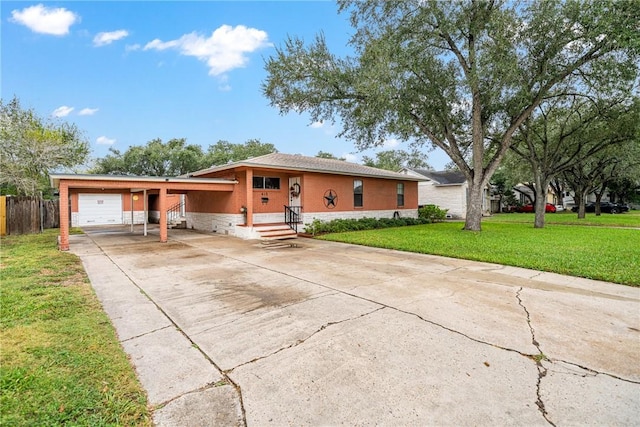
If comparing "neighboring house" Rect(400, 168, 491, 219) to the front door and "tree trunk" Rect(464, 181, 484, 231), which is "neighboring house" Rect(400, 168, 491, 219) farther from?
the front door

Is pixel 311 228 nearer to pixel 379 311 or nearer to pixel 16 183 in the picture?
pixel 379 311

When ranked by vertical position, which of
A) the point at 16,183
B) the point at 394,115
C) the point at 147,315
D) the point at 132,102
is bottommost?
the point at 147,315

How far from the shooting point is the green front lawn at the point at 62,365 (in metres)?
2.09

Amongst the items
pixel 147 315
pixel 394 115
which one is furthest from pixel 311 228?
pixel 147 315

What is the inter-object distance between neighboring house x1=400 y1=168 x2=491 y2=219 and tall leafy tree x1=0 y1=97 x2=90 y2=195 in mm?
22152

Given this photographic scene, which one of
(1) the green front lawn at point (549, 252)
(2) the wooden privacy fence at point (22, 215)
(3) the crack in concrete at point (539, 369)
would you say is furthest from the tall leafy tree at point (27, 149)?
(3) the crack in concrete at point (539, 369)

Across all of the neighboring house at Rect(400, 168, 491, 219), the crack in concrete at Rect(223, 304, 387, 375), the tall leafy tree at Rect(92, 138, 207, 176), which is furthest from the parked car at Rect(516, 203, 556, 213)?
the crack in concrete at Rect(223, 304, 387, 375)

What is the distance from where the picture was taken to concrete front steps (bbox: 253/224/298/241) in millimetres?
12469

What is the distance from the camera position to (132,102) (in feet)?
58.4

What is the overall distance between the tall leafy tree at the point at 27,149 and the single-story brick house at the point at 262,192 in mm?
1962

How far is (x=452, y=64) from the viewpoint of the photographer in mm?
13641

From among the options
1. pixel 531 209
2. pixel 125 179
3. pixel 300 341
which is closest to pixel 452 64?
pixel 125 179

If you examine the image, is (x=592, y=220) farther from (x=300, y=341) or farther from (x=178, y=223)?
(x=178, y=223)

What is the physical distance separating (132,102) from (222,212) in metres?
9.36
